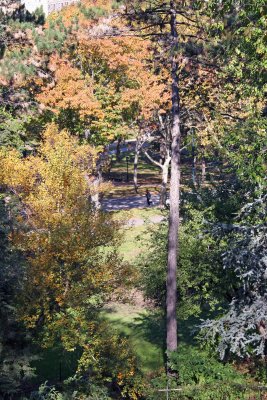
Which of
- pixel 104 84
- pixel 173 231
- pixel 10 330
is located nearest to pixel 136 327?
pixel 10 330

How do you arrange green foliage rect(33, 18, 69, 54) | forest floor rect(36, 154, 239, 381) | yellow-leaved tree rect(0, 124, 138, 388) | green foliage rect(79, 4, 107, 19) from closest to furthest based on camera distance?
1. yellow-leaved tree rect(0, 124, 138, 388)
2. forest floor rect(36, 154, 239, 381)
3. green foliage rect(33, 18, 69, 54)
4. green foliage rect(79, 4, 107, 19)

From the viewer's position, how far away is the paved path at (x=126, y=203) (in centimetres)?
4269

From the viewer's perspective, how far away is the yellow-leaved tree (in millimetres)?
15680

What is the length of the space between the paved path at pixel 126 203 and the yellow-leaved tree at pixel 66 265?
2303 cm

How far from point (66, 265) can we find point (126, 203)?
28.1 metres

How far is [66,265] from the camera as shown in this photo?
54.2ft

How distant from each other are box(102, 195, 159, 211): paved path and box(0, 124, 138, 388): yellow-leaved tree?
23.0 metres

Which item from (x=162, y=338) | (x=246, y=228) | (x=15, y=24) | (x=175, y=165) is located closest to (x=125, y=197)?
(x=15, y=24)

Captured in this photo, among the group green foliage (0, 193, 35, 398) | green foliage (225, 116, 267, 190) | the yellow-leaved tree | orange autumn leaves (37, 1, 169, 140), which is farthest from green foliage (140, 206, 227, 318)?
orange autumn leaves (37, 1, 169, 140)

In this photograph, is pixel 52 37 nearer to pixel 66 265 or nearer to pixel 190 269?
pixel 66 265

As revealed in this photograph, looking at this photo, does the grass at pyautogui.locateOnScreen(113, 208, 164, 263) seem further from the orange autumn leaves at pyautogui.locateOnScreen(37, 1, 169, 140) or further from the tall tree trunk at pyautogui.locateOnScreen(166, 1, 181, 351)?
the tall tree trunk at pyautogui.locateOnScreen(166, 1, 181, 351)

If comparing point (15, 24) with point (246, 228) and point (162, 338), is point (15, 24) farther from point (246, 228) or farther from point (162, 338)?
point (246, 228)

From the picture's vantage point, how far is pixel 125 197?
157 ft

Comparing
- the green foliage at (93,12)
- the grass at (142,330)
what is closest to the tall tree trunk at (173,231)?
the grass at (142,330)
